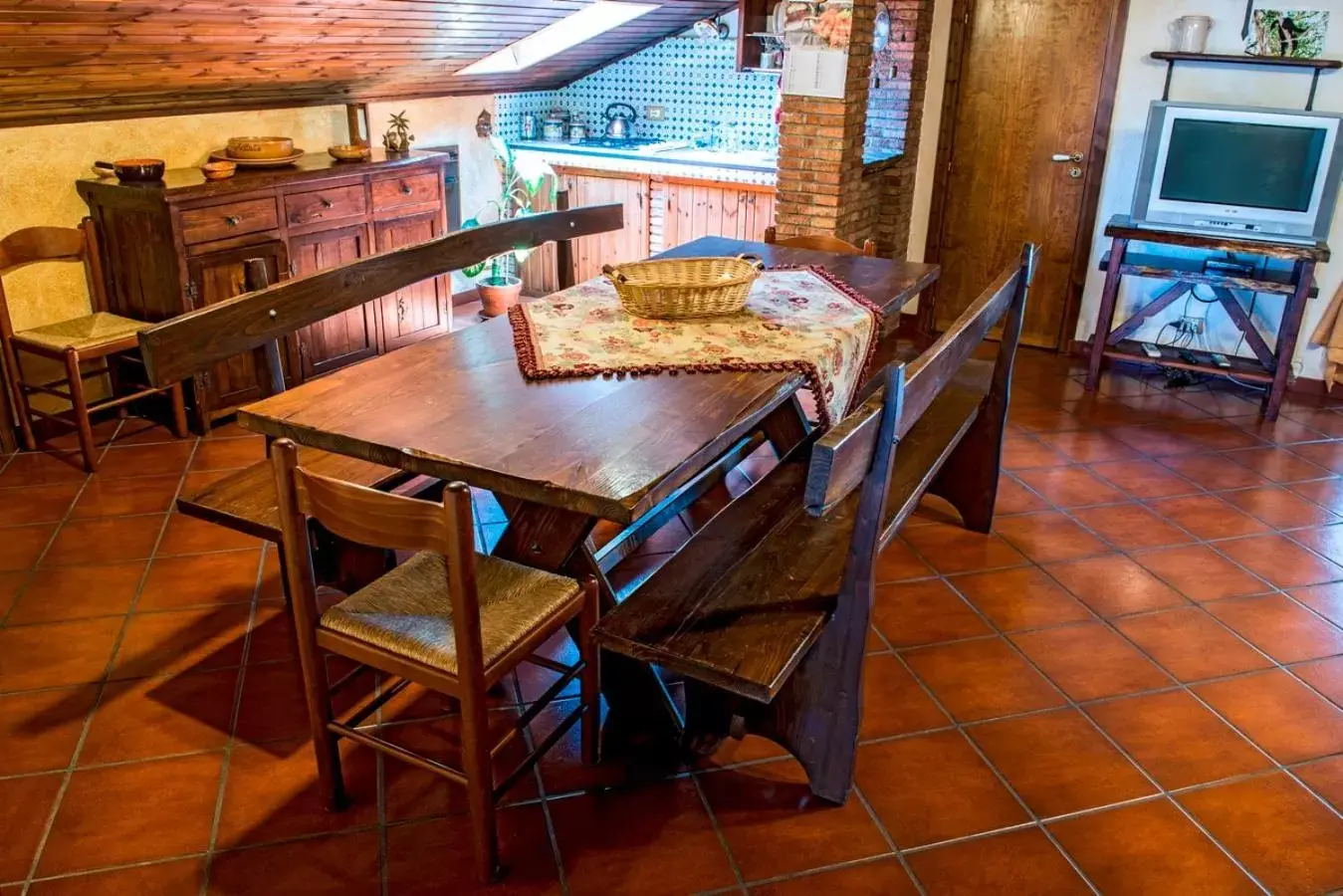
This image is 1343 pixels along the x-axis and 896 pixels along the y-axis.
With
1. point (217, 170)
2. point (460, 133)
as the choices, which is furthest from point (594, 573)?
point (460, 133)

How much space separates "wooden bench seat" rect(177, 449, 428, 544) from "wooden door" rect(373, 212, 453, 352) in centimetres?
236

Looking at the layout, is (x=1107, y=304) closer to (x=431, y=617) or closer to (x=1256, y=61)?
(x=1256, y=61)

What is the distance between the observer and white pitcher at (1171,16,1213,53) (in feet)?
15.4

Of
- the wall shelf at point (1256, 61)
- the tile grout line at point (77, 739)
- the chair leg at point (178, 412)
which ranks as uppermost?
the wall shelf at point (1256, 61)

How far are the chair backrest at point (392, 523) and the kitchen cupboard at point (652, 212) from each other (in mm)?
4107

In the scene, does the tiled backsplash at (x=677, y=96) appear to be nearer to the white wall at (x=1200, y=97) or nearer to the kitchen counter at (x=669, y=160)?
the kitchen counter at (x=669, y=160)

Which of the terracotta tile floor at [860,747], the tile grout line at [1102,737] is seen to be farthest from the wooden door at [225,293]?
the tile grout line at [1102,737]

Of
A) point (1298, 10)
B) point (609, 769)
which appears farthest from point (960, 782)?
point (1298, 10)

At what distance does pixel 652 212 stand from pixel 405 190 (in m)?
1.58

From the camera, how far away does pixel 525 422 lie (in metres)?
2.24

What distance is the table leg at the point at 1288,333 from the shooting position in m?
4.47

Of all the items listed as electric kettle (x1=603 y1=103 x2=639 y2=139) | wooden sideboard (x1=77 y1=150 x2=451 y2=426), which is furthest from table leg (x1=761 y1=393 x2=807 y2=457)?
electric kettle (x1=603 y1=103 x2=639 y2=139)

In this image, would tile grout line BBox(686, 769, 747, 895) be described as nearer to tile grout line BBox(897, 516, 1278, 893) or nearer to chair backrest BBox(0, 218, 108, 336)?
tile grout line BBox(897, 516, 1278, 893)

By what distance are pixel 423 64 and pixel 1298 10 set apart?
3.92 m
